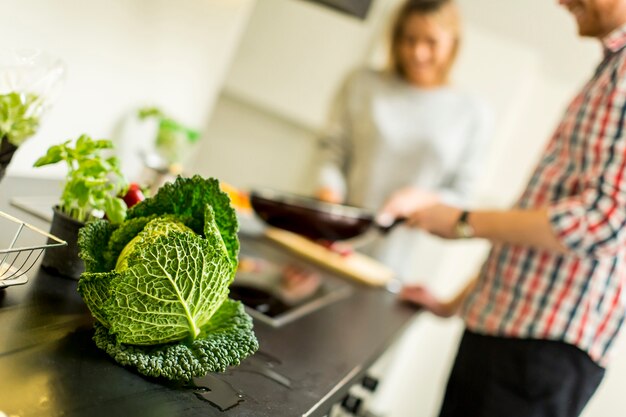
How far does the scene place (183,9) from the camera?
171cm

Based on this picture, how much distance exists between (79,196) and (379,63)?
2193 mm

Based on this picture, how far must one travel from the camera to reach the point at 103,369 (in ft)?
2.26

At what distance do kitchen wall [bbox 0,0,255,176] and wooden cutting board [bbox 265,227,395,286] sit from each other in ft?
1.61

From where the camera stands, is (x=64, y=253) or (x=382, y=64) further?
(x=382, y=64)

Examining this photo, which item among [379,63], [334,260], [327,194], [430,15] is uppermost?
[430,15]

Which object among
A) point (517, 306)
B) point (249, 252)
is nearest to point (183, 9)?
point (249, 252)

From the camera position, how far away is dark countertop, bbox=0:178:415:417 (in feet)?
2.01

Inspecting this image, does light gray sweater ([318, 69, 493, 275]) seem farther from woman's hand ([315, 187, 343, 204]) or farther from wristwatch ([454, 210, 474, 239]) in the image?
wristwatch ([454, 210, 474, 239])

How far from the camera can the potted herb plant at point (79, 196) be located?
2.81 ft

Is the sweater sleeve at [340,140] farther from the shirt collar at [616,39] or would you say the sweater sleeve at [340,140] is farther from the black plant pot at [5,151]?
the black plant pot at [5,151]

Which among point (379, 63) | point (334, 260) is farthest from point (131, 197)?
point (379, 63)

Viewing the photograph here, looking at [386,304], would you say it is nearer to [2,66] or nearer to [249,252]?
[249,252]

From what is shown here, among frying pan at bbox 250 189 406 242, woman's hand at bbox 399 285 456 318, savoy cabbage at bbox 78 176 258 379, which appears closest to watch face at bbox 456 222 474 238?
frying pan at bbox 250 189 406 242

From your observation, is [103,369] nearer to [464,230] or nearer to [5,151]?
[5,151]
